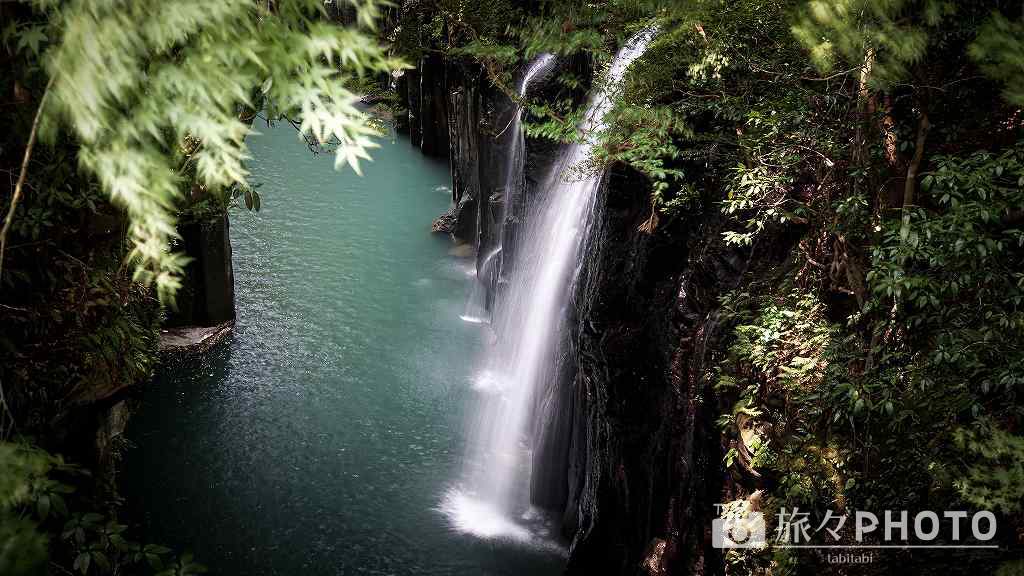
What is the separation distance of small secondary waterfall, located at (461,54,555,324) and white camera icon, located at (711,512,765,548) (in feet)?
29.1

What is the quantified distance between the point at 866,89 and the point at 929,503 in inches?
134

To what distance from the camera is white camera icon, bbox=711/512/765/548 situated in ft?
19.7

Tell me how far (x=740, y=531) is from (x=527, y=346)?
745 cm

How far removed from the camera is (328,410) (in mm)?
13758

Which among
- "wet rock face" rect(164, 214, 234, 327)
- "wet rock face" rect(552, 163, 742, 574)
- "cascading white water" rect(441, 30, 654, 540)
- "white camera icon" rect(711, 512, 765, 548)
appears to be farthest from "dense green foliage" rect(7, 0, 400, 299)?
"wet rock face" rect(164, 214, 234, 327)

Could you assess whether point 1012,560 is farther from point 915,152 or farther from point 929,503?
point 915,152

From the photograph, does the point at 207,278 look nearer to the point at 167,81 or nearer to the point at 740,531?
the point at 167,81

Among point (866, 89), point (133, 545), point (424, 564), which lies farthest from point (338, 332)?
point (866, 89)

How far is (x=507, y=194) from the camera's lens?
16.5 meters

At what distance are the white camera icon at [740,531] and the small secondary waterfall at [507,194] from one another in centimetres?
888

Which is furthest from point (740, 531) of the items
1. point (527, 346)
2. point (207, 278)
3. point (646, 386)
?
point (207, 278)

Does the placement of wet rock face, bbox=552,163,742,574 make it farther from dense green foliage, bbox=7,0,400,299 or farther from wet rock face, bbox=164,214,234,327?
wet rock face, bbox=164,214,234,327

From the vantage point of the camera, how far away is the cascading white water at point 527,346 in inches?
440

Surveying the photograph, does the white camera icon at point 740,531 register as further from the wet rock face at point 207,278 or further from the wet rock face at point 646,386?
the wet rock face at point 207,278
